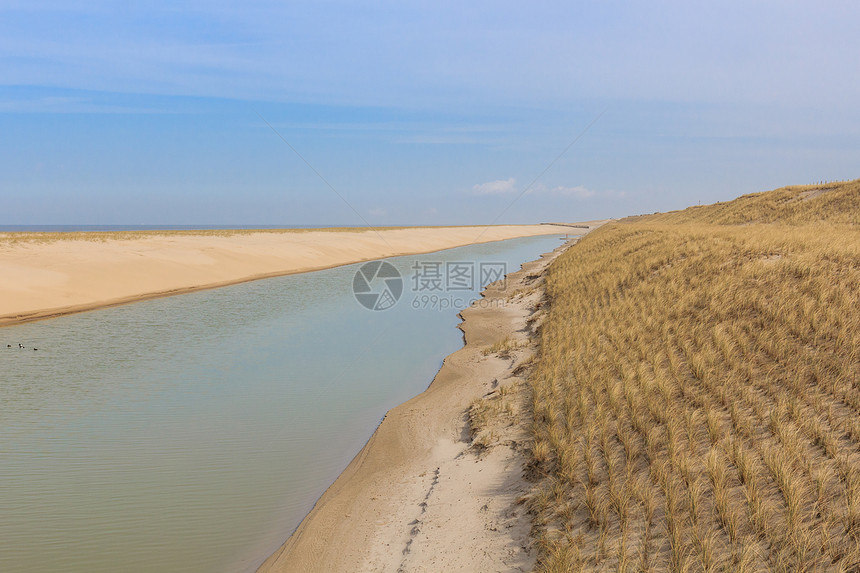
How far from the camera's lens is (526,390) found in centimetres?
1010

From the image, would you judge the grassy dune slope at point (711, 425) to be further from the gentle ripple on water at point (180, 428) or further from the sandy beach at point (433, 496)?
the gentle ripple on water at point (180, 428)

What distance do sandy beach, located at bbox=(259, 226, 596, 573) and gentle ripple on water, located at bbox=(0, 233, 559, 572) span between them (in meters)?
0.52

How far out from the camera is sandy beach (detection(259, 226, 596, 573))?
5387 mm

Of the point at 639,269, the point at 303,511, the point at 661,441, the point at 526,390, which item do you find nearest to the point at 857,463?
the point at 661,441

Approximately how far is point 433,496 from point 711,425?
416 cm

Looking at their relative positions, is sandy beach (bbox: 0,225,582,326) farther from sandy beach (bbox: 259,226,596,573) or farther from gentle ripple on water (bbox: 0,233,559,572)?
sandy beach (bbox: 259,226,596,573)

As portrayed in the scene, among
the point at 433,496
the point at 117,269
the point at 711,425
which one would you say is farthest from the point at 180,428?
the point at 117,269

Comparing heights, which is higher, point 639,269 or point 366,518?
point 639,269

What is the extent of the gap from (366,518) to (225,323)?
14871 millimetres

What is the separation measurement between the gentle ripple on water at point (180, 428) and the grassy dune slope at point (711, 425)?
3.93 metres

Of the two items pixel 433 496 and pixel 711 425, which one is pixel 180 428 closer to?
pixel 433 496

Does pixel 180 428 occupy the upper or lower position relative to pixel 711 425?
lower

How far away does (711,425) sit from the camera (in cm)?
652

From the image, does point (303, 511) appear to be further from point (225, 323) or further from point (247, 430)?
point (225, 323)
